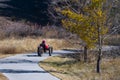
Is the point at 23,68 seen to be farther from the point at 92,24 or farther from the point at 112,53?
the point at 112,53

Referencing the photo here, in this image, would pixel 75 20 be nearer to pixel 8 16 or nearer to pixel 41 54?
pixel 41 54

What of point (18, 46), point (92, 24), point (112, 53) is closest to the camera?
point (92, 24)

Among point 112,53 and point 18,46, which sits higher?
point 18,46

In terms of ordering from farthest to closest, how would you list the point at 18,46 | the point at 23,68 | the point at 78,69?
the point at 18,46 < the point at 78,69 < the point at 23,68

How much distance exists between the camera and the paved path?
20469 millimetres

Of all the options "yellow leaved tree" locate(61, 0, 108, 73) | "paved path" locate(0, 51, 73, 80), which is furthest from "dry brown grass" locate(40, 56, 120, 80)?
"yellow leaved tree" locate(61, 0, 108, 73)

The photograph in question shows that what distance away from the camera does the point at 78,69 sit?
25.5 metres

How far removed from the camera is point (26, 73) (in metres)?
21.5

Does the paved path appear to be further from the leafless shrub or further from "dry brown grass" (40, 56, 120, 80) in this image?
the leafless shrub

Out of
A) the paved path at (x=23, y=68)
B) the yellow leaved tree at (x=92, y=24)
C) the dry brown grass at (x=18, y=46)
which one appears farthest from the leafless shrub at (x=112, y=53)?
the yellow leaved tree at (x=92, y=24)

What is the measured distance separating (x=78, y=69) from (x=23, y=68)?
3.83m

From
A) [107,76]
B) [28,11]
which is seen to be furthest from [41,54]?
[28,11]

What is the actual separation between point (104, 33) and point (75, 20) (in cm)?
253

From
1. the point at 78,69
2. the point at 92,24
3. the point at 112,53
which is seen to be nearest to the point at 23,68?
the point at 78,69
